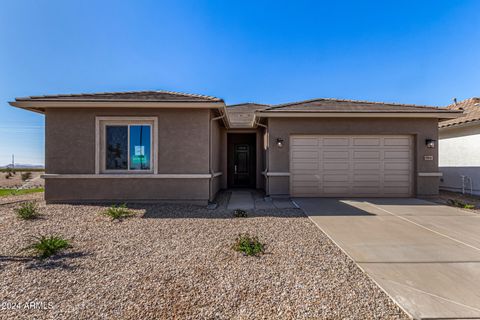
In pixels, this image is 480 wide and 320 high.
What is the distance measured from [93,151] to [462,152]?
16120 millimetres

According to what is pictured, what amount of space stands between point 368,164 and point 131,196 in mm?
9065

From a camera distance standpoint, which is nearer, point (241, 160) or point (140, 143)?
point (140, 143)

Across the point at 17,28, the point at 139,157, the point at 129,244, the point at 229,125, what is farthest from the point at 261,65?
the point at 129,244

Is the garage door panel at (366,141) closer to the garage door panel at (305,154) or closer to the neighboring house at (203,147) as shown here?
the neighboring house at (203,147)

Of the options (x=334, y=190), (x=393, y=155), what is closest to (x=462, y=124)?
(x=393, y=155)

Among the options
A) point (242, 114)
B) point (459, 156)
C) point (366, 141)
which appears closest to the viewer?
point (366, 141)

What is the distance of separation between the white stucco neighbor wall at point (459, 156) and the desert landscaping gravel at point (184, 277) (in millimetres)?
10222

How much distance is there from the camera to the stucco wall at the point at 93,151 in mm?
7449

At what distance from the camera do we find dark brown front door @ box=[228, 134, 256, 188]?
12.6 m

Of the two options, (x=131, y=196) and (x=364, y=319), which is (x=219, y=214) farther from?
(x=364, y=319)

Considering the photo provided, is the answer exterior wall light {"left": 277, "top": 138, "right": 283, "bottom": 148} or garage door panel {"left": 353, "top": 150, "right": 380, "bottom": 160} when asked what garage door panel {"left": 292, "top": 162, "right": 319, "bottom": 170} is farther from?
garage door panel {"left": 353, "top": 150, "right": 380, "bottom": 160}

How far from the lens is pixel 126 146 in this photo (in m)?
7.60

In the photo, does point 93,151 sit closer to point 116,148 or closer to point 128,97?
point 116,148

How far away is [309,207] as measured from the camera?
718 cm
